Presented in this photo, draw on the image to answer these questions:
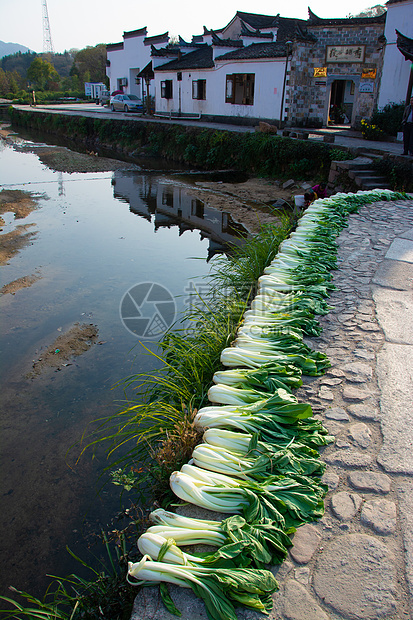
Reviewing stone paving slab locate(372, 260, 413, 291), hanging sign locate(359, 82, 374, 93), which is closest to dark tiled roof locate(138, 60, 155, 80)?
hanging sign locate(359, 82, 374, 93)

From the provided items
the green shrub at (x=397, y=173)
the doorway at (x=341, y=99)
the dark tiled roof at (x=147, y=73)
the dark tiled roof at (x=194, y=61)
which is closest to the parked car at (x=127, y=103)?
the dark tiled roof at (x=147, y=73)

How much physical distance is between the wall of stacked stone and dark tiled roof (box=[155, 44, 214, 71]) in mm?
6611

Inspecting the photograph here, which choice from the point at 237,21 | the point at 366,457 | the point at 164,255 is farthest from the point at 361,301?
the point at 237,21

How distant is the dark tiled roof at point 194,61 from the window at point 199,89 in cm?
77

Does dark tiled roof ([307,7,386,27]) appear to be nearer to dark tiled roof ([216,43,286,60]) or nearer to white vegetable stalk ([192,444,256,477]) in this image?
dark tiled roof ([216,43,286,60])

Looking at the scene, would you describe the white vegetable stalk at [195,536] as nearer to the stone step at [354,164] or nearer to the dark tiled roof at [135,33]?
the stone step at [354,164]

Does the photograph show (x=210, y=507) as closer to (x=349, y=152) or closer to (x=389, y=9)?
(x=349, y=152)

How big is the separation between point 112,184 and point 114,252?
349 inches

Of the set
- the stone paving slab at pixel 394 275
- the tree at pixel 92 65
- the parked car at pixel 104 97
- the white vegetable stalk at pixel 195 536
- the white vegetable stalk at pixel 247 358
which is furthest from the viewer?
the tree at pixel 92 65

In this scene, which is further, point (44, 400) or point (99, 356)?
point (99, 356)

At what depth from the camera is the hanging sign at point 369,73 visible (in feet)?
61.8

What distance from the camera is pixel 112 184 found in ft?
60.3

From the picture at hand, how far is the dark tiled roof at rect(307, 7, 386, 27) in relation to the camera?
1820 cm

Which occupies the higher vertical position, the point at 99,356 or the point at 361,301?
the point at 361,301
